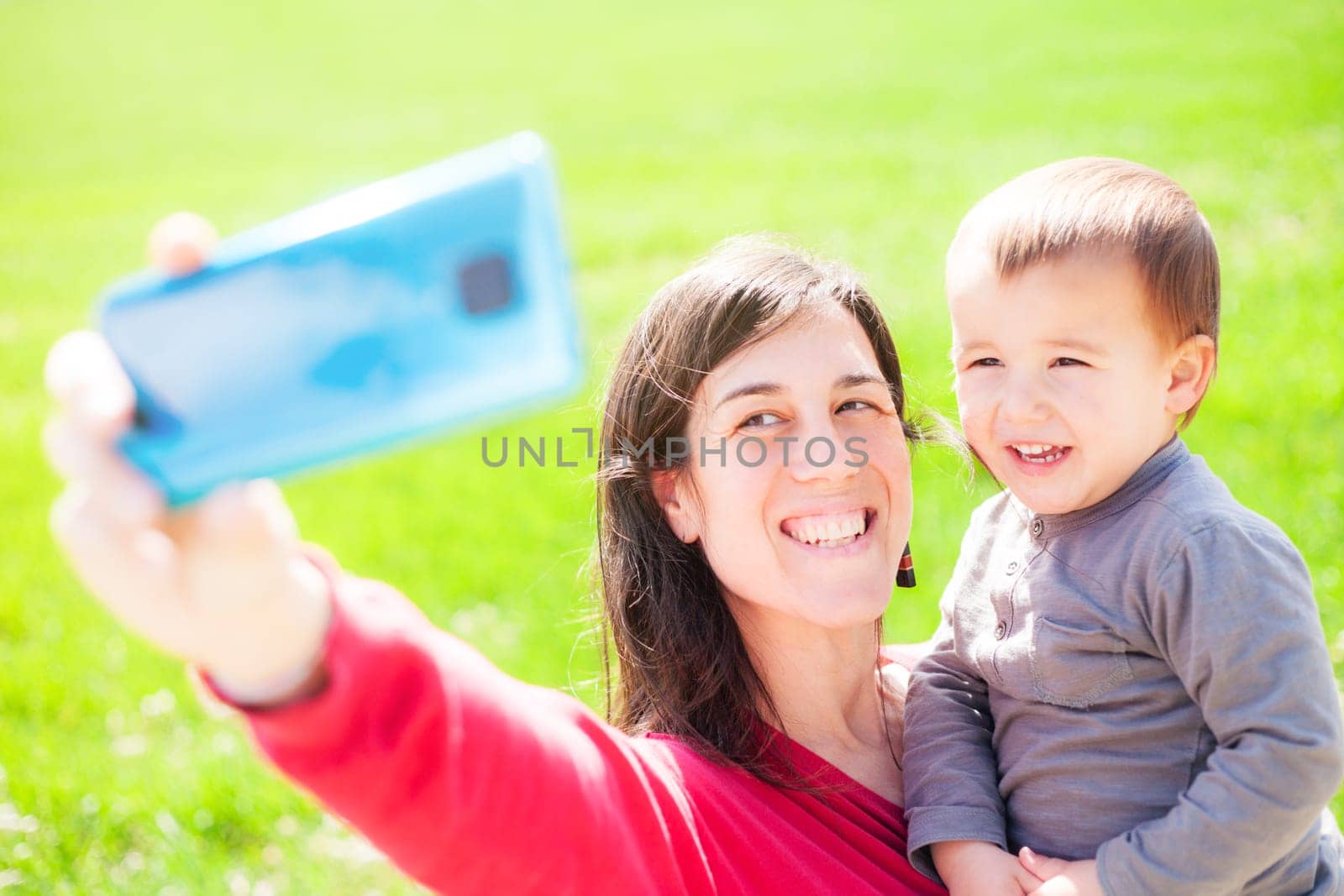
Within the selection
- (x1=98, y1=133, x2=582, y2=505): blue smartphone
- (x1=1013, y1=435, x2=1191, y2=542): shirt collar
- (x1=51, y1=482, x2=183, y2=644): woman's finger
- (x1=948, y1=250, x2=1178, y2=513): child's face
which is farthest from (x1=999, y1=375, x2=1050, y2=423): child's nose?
(x1=51, y1=482, x2=183, y2=644): woman's finger

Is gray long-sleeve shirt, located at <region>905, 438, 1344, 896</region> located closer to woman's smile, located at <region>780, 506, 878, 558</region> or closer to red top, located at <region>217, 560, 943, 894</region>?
woman's smile, located at <region>780, 506, 878, 558</region>

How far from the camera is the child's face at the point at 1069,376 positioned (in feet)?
6.13

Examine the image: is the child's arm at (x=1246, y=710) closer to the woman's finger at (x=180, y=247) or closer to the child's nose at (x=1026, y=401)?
the child's nose at (x=1026, y=401)

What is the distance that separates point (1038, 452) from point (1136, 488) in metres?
0.16

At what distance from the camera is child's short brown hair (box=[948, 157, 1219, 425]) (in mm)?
1874

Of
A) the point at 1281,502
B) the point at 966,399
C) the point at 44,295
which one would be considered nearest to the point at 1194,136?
the point at 1281,502

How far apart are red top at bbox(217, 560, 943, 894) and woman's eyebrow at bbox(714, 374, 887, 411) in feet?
2.27

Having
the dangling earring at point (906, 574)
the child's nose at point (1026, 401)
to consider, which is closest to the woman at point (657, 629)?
the dangling earring at point (906, 574)

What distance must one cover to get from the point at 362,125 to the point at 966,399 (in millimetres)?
15686

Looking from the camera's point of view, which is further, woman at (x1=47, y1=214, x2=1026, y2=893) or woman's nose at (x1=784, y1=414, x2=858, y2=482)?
woman's nose at (x1=784, y1=414, x2=858, y2=482)

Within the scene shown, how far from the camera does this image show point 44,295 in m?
11.0

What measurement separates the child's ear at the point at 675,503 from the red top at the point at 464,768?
2.23ft

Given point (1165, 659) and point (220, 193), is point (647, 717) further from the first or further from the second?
point (220, 193)

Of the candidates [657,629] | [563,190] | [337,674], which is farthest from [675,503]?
[563,190]
